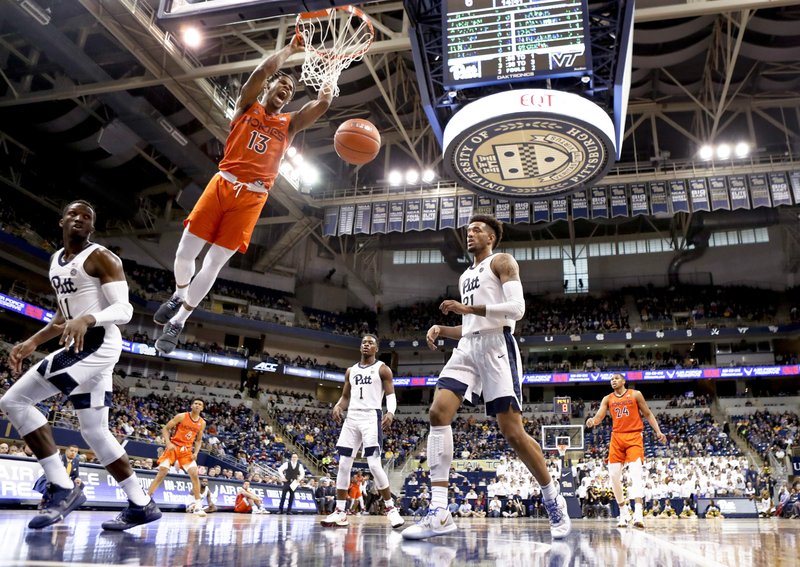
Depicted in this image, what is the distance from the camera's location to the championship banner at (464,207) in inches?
897

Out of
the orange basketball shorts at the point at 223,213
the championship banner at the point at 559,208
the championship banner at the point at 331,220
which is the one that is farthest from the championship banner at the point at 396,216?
the orange basketball shorts at the point at 223,213

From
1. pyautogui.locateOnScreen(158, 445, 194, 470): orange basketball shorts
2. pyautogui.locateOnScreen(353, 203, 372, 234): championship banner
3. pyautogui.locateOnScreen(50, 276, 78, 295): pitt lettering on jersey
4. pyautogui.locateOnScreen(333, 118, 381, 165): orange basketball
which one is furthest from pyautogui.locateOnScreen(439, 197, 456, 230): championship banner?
pyautogui.locateOnScreen(50, 276, 78, 295): pitt lettering on jersey

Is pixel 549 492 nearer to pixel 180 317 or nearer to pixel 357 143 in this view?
pixel 180 317

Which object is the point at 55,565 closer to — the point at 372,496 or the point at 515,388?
the point at 515,388

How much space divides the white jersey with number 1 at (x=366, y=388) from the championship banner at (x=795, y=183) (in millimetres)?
18892

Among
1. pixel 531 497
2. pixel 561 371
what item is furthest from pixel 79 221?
pixel 561 371

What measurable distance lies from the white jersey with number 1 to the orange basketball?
2.57m

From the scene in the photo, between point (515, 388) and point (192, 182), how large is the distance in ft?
80.7

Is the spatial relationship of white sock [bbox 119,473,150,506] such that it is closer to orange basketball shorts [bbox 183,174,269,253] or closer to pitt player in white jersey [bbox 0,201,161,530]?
pitt player in white jersey [bbox 0,201,161,530]

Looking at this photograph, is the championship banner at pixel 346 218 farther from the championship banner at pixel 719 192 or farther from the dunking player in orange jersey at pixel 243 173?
the dunking player in orange jersey at pixel 243 173

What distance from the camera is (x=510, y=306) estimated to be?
13.8 ft

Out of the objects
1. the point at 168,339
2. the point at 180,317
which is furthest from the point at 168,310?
the point at 168,339

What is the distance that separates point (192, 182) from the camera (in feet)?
86.2

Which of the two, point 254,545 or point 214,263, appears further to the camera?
point 214,263
